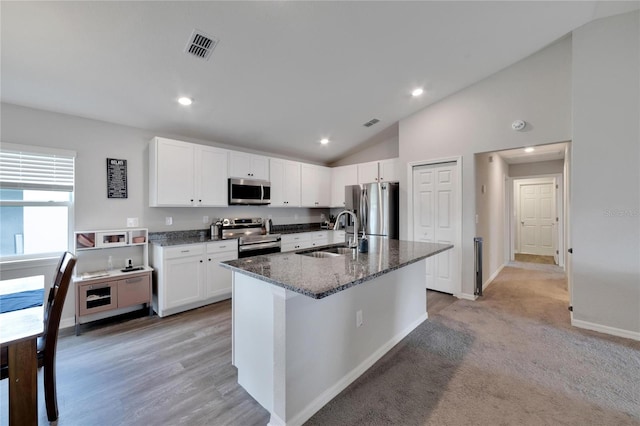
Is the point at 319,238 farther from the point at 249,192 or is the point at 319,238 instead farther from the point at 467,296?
the point at 467,296

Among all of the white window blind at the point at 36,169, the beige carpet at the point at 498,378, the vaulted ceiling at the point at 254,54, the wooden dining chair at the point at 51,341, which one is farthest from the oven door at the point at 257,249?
the beige carpet at the point at 498,378

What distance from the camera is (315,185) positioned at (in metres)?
5.41

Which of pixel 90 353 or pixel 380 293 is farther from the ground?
pixel 380 293

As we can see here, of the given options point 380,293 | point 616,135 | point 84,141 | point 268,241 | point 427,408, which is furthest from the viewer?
point 268,241

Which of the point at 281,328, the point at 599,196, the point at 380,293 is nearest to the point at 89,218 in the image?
the point at 281,328

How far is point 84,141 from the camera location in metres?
3.10

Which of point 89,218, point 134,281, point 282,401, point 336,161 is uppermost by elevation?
point 336,161

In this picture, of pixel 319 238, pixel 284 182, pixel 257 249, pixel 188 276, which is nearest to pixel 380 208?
pixel 319 238

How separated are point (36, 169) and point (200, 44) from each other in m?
2.27

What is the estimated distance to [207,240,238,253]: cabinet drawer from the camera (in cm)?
362

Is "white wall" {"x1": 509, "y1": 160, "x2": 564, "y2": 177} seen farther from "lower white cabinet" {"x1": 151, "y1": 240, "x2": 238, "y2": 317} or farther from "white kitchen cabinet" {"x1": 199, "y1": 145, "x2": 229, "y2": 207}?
"lower white cabinet" {"x1": 151, "y1": 240, "x2": 238, "y2": 317}

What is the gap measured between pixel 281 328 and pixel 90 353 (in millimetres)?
2170

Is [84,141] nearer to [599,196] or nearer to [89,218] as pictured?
[89,218]

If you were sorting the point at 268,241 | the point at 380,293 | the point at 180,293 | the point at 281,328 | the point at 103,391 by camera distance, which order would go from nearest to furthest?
the point at 281,328
the point at 103,391
the point at 380,293
the point at 180,293
the point at 268,241
